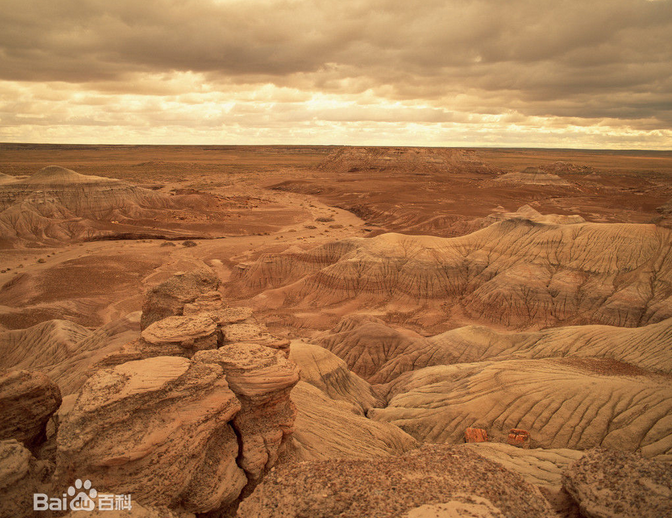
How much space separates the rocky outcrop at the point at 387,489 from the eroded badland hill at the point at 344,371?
0.12 ft

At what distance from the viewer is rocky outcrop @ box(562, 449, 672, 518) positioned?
6.91 m

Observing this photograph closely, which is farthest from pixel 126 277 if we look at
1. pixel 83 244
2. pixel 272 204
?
pixel 272 204

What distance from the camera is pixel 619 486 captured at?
7.40 metres

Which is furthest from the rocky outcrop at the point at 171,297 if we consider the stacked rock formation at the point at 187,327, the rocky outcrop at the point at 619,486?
the rocky outcrop at the point at 619,486

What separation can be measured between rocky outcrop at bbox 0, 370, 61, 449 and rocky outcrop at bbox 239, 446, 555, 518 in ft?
16.2

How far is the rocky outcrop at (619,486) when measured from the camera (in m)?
6.91

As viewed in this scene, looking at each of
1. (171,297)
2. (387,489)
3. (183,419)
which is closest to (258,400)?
(183,419)

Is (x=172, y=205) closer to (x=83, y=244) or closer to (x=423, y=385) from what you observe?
(x=83, y=244)

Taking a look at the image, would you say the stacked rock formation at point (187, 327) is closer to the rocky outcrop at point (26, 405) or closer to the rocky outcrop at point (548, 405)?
the rocky outcrop at point (26, 405)

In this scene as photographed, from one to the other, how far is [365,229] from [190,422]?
58719 millimetres

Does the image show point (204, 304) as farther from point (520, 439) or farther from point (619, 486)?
point (520, 439)

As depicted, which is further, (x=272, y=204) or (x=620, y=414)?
(x=272, y=204)

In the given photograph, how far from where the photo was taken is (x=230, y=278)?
1609 inches

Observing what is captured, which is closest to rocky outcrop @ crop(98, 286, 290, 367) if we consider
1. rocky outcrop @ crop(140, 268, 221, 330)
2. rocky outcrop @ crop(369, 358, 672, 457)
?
rocky outcrop @ crop(140, 268, 221, 330)
